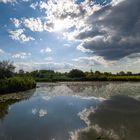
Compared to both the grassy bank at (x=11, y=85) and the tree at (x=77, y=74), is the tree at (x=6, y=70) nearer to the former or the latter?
the grassy bank at (x=11, y=85)

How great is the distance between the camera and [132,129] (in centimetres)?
1220

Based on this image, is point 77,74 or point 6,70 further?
point 77,74

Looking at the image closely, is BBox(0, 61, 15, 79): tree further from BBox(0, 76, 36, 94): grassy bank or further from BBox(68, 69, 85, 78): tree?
BBox(68, 69, 85, 78): tree

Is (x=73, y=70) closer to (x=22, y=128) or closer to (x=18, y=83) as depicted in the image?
(x=18, y=83)

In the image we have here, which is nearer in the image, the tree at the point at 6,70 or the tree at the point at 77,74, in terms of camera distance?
the tree at the point at 6,70

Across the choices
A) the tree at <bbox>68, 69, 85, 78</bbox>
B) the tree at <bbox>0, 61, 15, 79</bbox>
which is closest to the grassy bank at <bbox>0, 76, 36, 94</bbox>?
the tree at <bbox>0, 61, 15, 79</bbox>

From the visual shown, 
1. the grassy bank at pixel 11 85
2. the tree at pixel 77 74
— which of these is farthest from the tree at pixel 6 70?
the tree at pixel 77 74

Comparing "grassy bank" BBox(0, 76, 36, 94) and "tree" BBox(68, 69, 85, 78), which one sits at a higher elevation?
"tree" BBox(68, 69, 85, 78)

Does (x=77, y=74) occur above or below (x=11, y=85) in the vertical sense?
above

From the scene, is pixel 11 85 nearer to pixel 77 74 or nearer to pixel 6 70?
pixel 6 70

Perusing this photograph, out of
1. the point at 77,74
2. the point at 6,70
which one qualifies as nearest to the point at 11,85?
the point at 6,70

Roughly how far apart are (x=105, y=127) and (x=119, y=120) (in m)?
2.38

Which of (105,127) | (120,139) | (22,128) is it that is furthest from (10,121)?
(120,139)

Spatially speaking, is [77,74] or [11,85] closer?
[11,85]
